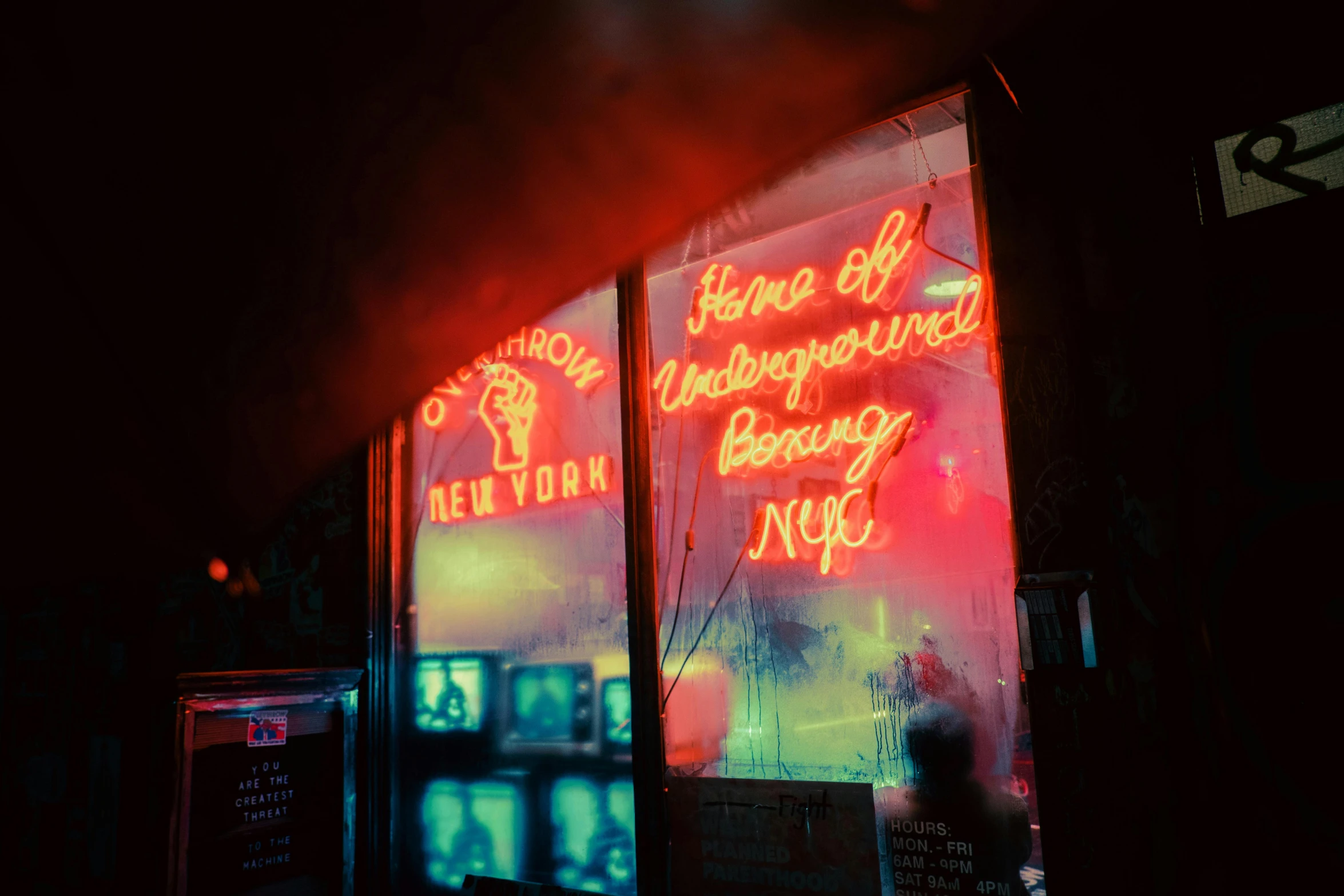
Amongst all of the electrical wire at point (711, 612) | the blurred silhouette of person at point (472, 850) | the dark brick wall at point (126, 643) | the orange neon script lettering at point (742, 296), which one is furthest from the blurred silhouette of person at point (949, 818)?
the dark brick wall at point (126, 643)

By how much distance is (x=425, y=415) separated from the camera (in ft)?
15.5

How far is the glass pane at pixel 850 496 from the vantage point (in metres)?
Answer: 3.01

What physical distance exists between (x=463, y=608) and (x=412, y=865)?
129 centimetres

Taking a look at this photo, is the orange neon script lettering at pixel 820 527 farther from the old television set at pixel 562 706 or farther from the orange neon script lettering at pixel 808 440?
the old television set at pixel 562 706

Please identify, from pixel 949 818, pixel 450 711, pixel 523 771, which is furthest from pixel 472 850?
pixel 949 818

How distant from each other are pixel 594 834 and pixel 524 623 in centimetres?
101

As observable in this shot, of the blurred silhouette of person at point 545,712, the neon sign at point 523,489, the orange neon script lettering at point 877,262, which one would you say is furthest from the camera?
the neon sign at point 523,489

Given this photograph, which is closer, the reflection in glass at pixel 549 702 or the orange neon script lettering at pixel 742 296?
the orange neon script lettering at pixel 742 296

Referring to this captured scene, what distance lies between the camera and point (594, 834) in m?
3.74

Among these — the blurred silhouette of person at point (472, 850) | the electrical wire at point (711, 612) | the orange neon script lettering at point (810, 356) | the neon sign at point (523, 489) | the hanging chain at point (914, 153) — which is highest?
the hanging chain at point (914, 153)

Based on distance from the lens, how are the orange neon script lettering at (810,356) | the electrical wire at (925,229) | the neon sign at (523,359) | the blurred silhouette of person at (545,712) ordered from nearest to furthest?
1. the orange neon script lettering at (810,356)
2. the electrical wire at (925,229)
3. the blurred silhouette of person at (545,712)
4. the neon sign at (523,359)

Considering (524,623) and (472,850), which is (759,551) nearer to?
(524,623)

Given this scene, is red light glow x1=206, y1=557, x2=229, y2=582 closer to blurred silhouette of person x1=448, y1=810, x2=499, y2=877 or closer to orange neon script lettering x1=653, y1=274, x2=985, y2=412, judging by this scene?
blurred silhouette of person x1=448, y1=810, x2=499, y2=877

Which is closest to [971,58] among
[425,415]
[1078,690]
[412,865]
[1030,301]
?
[1030,301]
